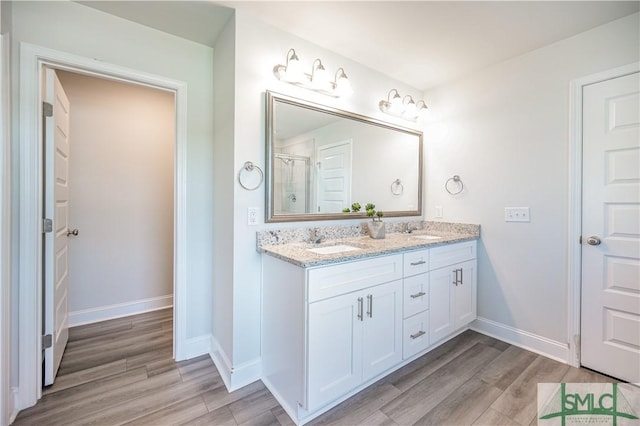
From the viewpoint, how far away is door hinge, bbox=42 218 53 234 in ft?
5.36

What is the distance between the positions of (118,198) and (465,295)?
3.38m

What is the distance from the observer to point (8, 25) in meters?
1.49

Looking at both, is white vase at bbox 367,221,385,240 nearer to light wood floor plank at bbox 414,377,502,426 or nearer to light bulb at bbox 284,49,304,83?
light wood floor plank at bbox 414,377,502,426

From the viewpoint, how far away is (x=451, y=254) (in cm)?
225

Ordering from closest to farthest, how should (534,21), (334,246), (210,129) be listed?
(534,21)
(334,246)
(210,129)

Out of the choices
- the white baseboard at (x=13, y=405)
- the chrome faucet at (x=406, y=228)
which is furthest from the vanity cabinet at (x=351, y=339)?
the white baseboard at (x=13, y=405)

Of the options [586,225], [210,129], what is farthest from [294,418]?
[586,225]

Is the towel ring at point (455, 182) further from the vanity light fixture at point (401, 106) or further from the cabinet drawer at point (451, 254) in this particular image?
the vanity light fixture at point (401, 106)

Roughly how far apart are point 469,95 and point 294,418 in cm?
287

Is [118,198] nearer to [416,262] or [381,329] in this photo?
[381,329]

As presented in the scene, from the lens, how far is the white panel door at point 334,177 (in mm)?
2179

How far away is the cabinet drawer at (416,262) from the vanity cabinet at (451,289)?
7 cm

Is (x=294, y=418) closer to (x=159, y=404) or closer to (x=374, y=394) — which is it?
(x=374, y=394)

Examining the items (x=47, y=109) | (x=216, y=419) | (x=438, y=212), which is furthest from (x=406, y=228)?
(x=47, y=109)
